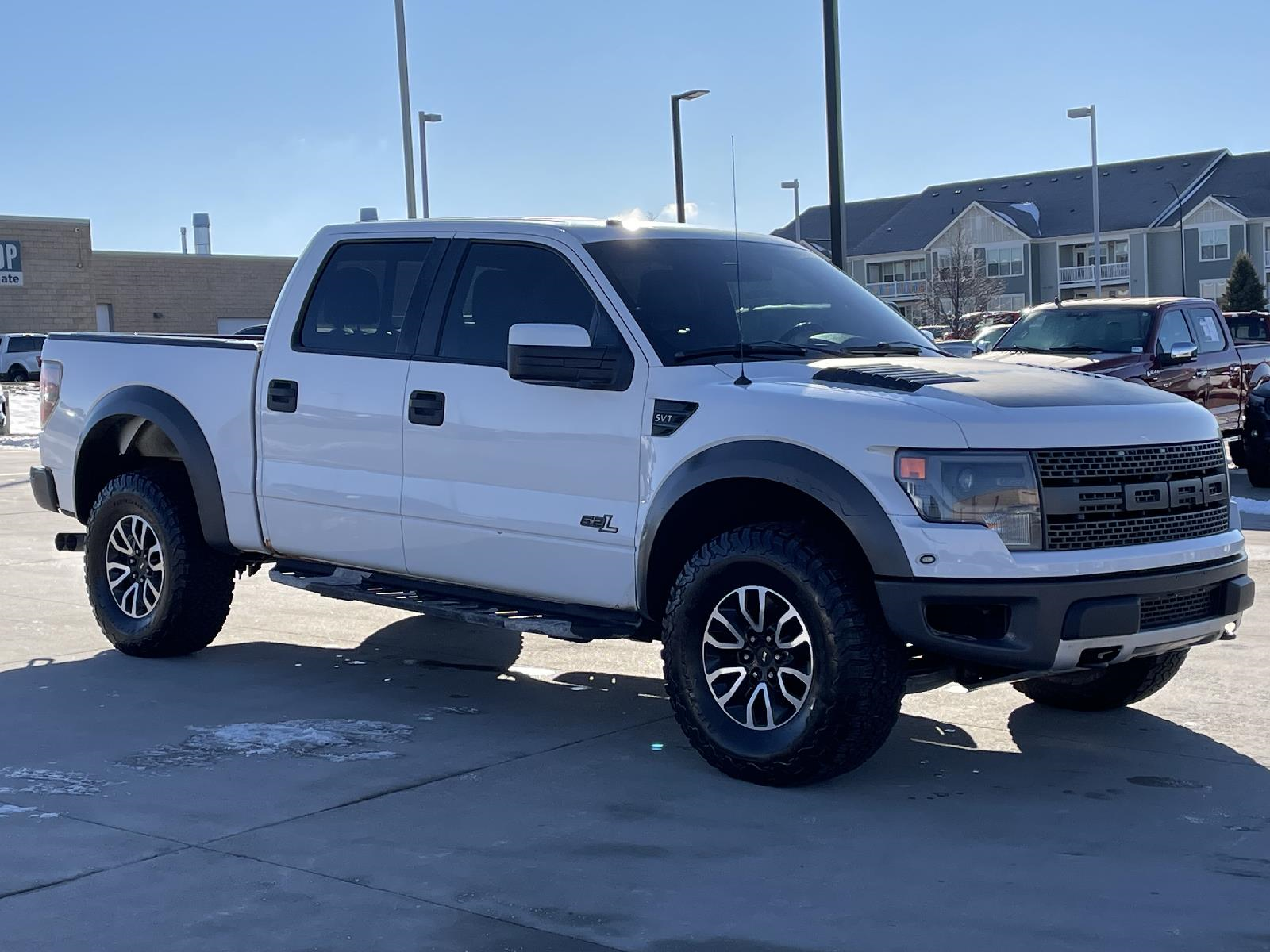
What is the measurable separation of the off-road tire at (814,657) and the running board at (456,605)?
1.28 feet

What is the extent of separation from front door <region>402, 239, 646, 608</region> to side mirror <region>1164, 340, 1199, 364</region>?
10676 mm

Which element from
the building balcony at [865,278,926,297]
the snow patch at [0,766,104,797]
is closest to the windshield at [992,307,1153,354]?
the snow patch at [0,766,104,797]

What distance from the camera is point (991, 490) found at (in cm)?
509

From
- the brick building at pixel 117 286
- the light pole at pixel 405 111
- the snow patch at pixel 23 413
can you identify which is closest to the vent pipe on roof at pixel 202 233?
the brick building at pixel 117 286

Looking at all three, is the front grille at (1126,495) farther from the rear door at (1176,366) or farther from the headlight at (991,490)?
the rear door at (1176,366)

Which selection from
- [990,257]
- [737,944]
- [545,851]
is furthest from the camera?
[990,257]

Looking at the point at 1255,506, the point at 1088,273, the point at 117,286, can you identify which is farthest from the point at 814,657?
the point at 1088,273

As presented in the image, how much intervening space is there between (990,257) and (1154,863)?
7735 cm

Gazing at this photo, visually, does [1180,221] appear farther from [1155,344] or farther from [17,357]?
[1155,344]

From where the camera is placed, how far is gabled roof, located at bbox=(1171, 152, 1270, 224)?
7138cm

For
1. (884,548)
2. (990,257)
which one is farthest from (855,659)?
(990,257)

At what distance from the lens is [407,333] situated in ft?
22.0

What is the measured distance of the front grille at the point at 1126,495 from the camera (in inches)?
202

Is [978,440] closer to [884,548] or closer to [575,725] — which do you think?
[884,548]
